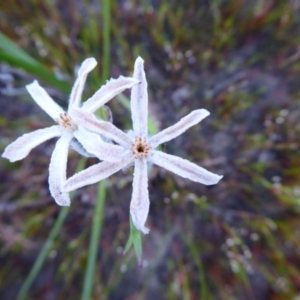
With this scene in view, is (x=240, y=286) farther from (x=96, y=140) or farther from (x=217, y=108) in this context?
(x=96, y=140)

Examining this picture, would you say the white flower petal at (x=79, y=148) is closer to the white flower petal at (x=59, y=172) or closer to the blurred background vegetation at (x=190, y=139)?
the white flower petal at (x=59, y=172)

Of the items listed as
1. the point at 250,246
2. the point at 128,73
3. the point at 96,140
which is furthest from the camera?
the point at 250,246

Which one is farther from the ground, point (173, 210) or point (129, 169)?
point (173, 210)

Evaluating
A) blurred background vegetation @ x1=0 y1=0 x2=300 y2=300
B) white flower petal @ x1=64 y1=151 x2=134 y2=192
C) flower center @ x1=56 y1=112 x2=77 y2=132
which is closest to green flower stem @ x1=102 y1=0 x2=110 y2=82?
blurred background vegetation @ x1=0 y1=0 x2=300 y2=300

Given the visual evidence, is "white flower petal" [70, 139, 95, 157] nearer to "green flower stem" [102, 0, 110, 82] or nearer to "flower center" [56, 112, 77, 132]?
"flower center" [56, 112, 77, 132]

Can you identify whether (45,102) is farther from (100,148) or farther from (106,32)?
(106,32)

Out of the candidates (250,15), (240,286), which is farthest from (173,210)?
(250,15)
